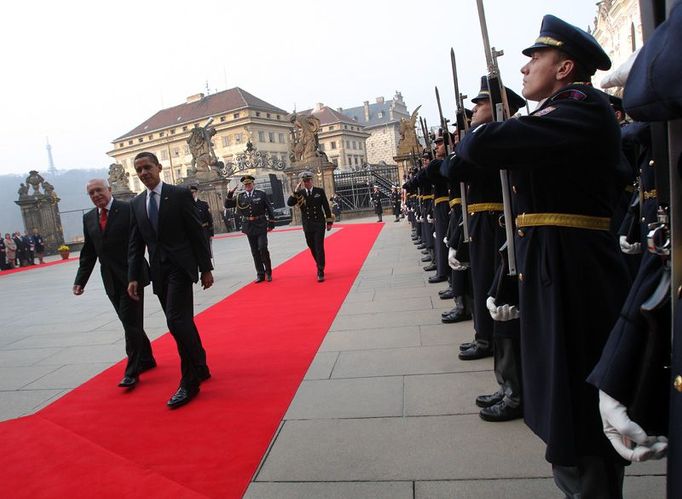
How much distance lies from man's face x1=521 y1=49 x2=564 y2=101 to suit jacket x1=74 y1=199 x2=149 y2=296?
12.0ft

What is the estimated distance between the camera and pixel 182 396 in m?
4.00

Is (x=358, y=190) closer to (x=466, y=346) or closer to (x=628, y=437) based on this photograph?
(x=466, y=346)

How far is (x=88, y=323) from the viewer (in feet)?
24.6

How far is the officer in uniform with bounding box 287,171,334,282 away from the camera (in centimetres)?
911

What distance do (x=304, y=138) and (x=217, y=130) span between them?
153 ft

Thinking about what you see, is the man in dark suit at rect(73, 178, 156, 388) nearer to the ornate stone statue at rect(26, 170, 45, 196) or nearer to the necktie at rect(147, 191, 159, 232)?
the necktie at rect(147, 191, 159, 232)

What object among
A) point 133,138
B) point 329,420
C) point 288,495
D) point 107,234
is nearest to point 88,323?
point 107,234

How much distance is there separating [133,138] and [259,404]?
84489 millimetres

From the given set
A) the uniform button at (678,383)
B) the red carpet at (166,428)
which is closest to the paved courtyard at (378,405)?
the red carpet at (166,428)

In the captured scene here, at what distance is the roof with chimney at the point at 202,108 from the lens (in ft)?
234

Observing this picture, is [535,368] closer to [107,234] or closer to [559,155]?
[559,155]

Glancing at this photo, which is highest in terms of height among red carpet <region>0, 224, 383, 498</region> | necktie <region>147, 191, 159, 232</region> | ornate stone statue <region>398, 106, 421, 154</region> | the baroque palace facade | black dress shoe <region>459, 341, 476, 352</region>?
the baroque palace facade

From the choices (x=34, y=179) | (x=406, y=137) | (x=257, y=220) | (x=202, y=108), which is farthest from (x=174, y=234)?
(x=202, y=108)

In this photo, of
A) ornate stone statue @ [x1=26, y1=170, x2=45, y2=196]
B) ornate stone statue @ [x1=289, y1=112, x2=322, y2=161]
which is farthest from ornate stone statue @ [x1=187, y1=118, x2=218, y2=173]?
ornate stone statue @ [x1=26, y1=170, x2=45, y2=196]
